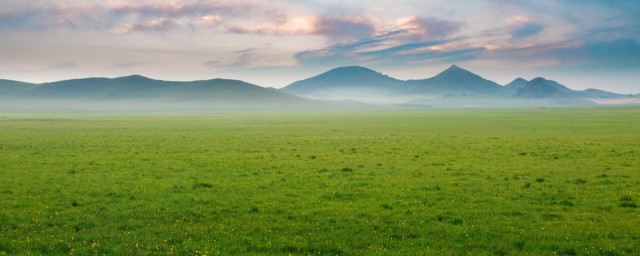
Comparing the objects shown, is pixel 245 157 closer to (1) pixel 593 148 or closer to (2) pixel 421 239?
(2) pixel 421 239

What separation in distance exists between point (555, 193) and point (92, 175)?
21.6m

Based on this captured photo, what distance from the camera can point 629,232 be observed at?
13.4 metres

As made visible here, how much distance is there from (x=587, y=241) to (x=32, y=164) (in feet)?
97.1

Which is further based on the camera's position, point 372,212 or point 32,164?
point 32,164

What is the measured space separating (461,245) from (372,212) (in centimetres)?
411

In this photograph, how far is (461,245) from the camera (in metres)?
12.3

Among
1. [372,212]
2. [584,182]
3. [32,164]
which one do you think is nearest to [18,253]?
[372,212]

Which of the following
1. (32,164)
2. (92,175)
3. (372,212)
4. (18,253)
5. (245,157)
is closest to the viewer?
(18,253)

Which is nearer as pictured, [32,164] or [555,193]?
[555,193]

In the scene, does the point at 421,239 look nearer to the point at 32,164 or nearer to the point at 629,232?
the point at 629,232

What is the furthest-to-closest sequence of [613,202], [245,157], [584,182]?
1. [245,157]
2. [584,182]
3. [613,202]

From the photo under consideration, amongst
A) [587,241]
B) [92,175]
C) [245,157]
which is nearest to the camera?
[587,241]

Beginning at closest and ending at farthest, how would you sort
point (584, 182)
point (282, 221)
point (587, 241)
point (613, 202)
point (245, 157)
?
point (587, 241) → point (282, 221) → point (613, 202) → point (584, 182) → point (245, 157)

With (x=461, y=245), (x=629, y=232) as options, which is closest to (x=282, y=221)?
(x=461, y=245)
